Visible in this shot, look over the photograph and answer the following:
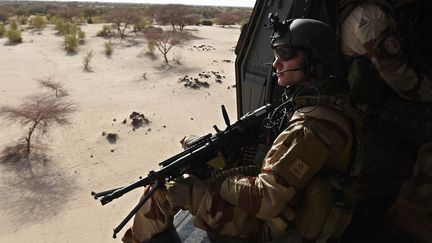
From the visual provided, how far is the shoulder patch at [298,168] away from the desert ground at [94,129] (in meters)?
4.06

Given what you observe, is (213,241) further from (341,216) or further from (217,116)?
(217,116)

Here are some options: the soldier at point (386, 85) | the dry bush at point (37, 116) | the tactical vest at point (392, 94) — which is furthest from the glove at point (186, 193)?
the dry bush at point (37, 116)

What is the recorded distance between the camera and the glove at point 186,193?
2369mm

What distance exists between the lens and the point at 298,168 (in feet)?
6.59

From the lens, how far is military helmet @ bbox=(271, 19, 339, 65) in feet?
7.37

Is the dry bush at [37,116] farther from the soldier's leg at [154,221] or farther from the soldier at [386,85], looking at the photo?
the soldier at [386,85]

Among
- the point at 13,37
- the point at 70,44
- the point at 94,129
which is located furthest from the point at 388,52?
the point at 13,37

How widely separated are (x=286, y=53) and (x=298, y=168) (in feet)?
2.15

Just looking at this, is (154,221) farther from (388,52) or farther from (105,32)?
(105,32)

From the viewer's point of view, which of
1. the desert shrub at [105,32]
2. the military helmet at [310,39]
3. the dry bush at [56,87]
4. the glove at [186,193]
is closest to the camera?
the military helmet at [310,39]

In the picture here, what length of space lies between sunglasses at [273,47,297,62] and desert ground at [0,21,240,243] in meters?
4.06

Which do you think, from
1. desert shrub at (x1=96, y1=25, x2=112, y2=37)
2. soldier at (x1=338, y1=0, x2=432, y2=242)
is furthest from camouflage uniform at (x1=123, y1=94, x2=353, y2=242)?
desert shrub at (x1=96, y1=25, x2=112, y2=37)

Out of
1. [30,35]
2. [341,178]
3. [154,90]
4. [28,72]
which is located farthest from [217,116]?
[30,35]

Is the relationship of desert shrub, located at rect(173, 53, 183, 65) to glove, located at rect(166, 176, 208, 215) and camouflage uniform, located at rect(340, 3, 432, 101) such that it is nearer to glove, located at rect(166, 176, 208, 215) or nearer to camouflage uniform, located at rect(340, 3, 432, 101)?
camouflage uniform, located at rect(340, 3, 432, 101)
